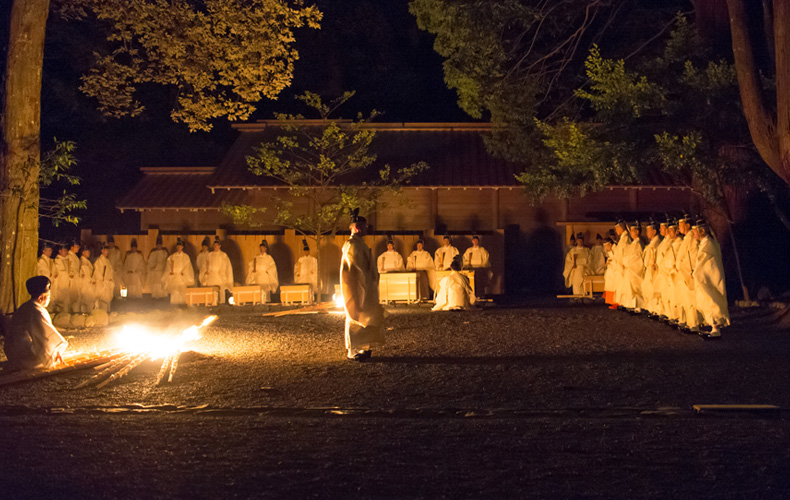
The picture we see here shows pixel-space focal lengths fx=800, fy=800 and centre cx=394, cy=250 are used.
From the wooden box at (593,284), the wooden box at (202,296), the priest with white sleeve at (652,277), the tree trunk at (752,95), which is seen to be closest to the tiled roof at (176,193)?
the wooden box at (202,296)

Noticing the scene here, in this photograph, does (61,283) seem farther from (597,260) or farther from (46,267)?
(597,260)

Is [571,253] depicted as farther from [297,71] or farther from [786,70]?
[297,71]

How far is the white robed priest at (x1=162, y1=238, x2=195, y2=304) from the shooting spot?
70.5ft

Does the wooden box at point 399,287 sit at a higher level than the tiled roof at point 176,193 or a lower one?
lower

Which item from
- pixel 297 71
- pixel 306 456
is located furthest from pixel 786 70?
pixel 297 71

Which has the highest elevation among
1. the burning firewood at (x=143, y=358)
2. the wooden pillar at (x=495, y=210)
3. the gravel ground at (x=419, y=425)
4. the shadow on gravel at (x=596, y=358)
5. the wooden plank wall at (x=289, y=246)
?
the wooden pillar at (x=495, y=210)

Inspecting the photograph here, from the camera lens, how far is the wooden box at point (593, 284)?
2064 cm

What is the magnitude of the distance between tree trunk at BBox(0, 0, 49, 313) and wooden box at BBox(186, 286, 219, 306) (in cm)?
699

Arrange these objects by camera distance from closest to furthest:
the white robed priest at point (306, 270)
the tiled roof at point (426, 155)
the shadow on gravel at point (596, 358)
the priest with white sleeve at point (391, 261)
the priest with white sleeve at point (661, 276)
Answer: the shadow on gravel at point (596, 358) < the priest with white sleeve at point (661, 276) < the priest with white sleeve at point (391, 261) < the white robed priest at point (306, 270) < the tiled roof at point (426, 155)

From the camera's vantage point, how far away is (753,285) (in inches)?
696

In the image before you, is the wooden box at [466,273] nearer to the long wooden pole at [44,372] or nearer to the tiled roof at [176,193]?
the tiled roof at [176,193]

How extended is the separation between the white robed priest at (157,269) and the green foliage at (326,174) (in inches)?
132

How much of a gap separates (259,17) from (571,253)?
434 inches

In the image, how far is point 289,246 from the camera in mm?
23625
